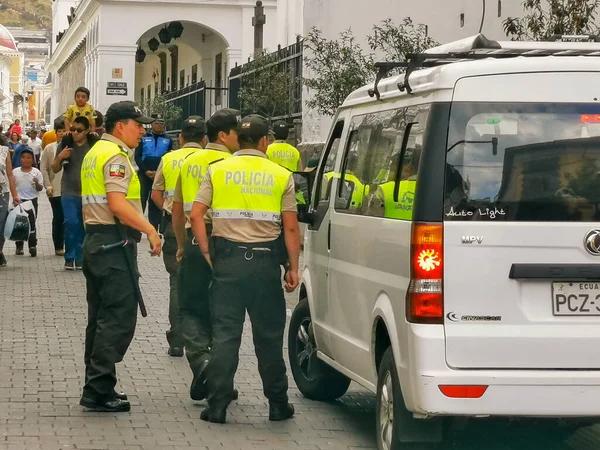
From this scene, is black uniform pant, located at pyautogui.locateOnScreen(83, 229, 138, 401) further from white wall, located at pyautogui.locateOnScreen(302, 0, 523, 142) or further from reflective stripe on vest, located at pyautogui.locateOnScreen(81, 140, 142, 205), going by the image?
white wall, located at pyautogui.locateOnScreen(302, 0, 523, 142)

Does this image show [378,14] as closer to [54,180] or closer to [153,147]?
[153,147]

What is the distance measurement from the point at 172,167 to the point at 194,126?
1.23ft

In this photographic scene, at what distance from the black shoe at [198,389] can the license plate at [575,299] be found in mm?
3084

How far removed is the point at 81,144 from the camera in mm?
17547

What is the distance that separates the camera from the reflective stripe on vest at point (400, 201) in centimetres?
665

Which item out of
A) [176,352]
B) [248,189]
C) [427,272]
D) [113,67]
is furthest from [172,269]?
[113,67]

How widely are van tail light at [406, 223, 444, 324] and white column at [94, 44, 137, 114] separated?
4487 cm

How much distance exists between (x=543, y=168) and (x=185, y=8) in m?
46.8

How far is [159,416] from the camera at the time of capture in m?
8.59

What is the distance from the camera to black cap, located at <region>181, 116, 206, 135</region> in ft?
36.2

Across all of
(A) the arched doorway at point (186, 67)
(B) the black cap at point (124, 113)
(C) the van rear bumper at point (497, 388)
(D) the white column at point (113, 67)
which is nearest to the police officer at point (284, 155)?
(B) the black cap at point (124, 113)

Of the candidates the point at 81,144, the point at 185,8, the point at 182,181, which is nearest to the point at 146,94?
the point at 185,8

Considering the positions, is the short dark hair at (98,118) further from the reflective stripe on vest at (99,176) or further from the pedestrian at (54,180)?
the reflective stripe on vest at (99,176)

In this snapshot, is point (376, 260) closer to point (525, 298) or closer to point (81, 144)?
point (525, 298)
